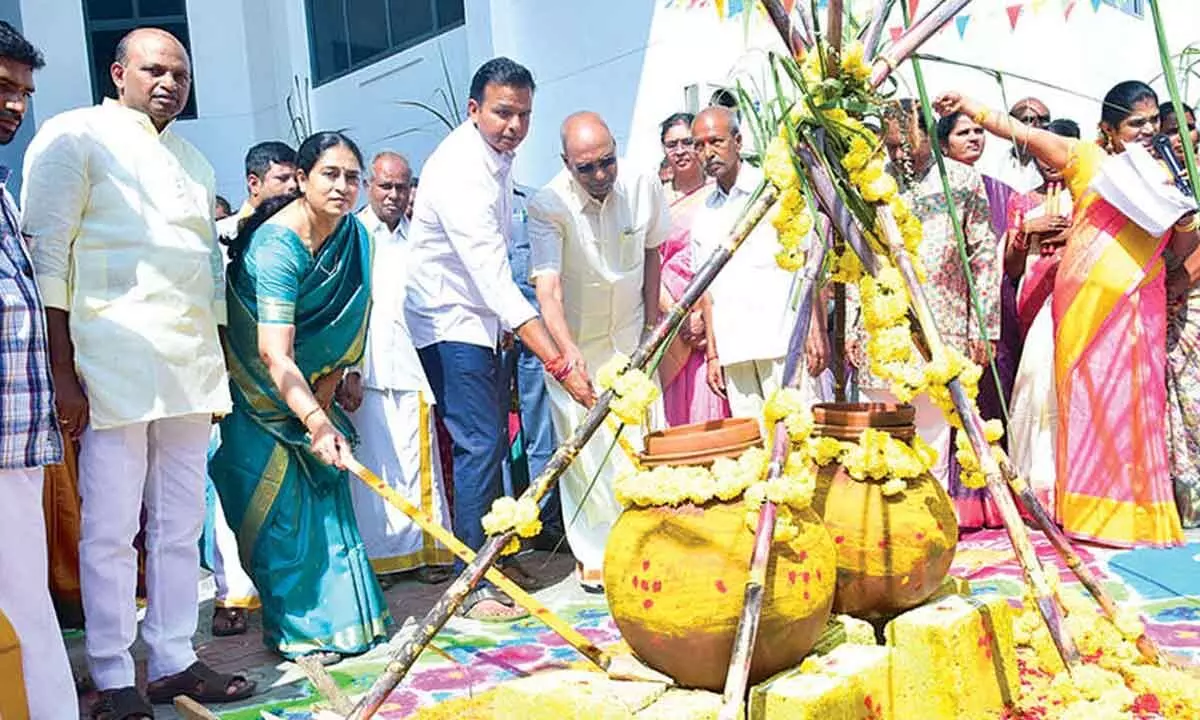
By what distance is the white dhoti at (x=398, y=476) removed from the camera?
189 inches

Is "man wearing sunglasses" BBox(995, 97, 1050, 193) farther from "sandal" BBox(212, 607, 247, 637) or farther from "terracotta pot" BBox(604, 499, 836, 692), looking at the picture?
"sandal" BBox(212, 607, 247, 637)

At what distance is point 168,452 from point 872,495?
2015 mm

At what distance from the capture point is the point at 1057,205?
5125 millimetres

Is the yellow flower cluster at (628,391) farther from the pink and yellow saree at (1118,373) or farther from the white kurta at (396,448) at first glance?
the pink and yellow saree at (1118,373)

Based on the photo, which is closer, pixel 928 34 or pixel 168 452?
pixel 928 34

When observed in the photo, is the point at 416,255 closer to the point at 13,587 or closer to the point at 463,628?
the point at 463,628

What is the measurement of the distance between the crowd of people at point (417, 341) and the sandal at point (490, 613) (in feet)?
0.06

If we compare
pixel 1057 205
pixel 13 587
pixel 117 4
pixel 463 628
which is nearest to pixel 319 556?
pixel 463 628

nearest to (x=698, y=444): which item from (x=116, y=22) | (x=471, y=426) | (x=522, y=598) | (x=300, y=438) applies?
(x=522, y=598)

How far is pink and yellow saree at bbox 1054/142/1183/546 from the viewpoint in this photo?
4.34 m

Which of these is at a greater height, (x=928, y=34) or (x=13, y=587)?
(x=928, y=34)

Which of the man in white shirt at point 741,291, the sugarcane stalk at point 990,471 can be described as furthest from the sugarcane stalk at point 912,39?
the man in white shirt at point 741,291

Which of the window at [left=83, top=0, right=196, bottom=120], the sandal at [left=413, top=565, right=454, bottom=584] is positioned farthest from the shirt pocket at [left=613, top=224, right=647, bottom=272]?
the window at [left=83, top=0, right=196, bottom=120]

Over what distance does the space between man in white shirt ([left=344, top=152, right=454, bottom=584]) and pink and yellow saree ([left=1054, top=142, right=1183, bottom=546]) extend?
270 centimetres
